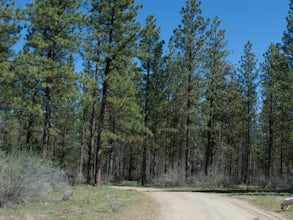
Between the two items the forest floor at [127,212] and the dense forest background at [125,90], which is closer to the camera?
the forest floor at [127,212]

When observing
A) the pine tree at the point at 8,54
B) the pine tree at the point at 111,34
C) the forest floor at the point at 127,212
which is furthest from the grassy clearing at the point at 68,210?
the pine tree at the point at 111,34

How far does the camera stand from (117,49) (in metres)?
21.5

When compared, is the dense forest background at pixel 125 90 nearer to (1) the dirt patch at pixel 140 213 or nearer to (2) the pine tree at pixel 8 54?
(2) the pine tree at pixel 8 54

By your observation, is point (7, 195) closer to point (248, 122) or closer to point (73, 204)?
point (73, 204)

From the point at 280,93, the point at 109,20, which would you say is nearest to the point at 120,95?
the point at 109,20

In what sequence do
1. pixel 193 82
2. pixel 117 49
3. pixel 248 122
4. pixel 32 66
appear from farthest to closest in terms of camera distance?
pixel 248 122
pixel 193 82
pixel 117 49
pixel 32 66

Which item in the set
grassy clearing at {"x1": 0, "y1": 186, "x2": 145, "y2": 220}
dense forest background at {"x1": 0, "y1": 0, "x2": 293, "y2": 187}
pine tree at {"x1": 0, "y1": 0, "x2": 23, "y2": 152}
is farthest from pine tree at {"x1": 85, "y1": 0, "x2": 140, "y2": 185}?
grassy clearing at {"x1": 0, "y1": 186, "x2": 145, "y2": 220}

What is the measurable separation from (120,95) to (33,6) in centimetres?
991

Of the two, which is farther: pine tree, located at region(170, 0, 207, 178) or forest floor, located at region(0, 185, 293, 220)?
pine tree, located at region(170, 0, 207, 178)

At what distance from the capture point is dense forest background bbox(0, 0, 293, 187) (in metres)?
14.9

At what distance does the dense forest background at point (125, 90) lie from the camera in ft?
48.8

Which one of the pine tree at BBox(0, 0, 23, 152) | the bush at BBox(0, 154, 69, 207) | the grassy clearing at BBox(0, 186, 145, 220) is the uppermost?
the pine tree at BBox(0, 0, 23, 152)

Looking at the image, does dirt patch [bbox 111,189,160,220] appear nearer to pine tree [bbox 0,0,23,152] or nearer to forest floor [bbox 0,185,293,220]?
forest floor [bbox 0,185,293,220]

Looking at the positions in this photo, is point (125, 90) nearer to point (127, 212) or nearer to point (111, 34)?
point (111, 34)
